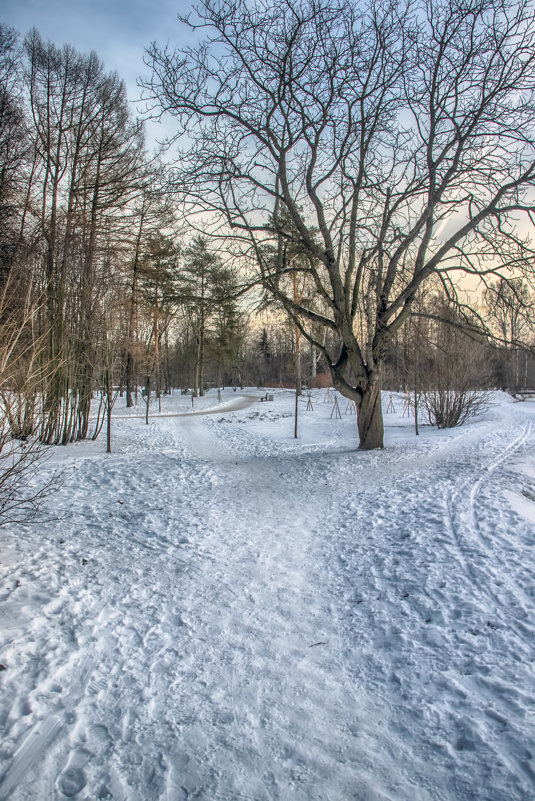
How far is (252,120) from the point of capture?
9.41 metres

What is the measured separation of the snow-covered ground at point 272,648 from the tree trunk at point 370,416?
12.6 feet

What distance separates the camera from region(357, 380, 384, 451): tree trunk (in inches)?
422

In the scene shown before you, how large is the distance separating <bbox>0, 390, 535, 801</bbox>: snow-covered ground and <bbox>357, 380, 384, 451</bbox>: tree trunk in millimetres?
3845

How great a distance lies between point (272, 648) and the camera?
3.23 meters

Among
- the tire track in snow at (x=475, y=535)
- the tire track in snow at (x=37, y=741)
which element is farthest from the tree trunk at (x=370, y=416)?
the tire track in snow at (x=37, y=741)

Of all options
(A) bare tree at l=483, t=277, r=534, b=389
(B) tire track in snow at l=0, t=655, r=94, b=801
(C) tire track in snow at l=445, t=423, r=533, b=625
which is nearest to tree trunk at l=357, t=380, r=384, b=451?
(C) tire track in snow at l=445, t=423, r=533, b=625

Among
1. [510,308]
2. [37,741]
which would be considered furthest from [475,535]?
[510,308]

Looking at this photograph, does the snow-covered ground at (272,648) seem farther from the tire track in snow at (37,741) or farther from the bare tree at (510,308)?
the bare tree at (510,308)

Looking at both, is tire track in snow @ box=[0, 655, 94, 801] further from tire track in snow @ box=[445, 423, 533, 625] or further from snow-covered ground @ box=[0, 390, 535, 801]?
tire track in snow @ box=[445, 423, 533, 625]

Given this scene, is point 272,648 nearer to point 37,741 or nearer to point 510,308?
point 37,741

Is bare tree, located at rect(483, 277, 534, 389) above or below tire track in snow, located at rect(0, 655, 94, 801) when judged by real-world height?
above

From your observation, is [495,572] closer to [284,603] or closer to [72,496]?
[284,603]

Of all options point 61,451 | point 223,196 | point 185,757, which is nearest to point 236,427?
point 61,451

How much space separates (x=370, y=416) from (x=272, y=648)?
327 inches
